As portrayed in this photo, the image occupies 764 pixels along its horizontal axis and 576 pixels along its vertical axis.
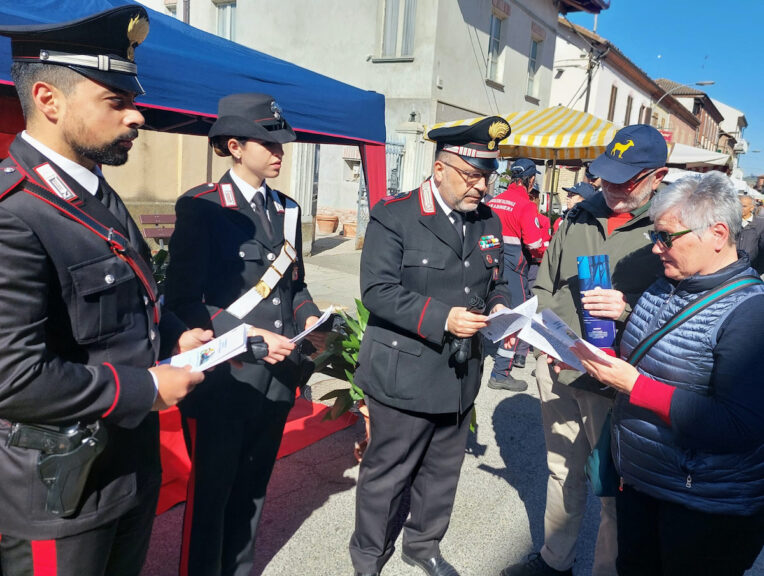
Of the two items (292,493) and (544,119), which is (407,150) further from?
(292,493)

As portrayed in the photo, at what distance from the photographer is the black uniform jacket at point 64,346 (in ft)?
4.01

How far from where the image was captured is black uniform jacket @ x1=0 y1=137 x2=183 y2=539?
4.01 feet

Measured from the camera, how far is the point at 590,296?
204 centimetres

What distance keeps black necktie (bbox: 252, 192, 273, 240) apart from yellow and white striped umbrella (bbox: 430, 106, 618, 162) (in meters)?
6.33

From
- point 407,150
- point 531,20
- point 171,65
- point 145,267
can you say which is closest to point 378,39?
point 407,150

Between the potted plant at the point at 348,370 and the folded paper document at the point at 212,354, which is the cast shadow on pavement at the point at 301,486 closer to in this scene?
the potted plant at the point at 348,370

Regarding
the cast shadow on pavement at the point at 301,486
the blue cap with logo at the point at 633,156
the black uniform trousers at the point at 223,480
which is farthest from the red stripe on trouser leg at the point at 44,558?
the blue cap with logo at the point at 633,156

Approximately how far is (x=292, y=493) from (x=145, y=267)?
2.16m

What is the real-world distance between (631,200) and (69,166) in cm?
209

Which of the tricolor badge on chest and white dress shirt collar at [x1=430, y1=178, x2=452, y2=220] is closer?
the tricolor badge on chest

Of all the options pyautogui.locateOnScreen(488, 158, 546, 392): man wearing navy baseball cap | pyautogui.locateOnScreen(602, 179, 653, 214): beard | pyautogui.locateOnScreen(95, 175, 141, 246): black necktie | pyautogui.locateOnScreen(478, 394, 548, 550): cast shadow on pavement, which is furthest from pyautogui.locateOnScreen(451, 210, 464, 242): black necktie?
pyautogui.locateOnScreen(488, 158, 546, 392): man wearing navy baseball cap

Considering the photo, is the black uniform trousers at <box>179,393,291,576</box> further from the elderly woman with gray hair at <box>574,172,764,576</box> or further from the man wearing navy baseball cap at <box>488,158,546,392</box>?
the man wearing navy baseball cap at <box>488,158,546,392</box>

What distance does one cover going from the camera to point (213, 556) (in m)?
2.20

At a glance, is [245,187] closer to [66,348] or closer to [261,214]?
[261,214]
